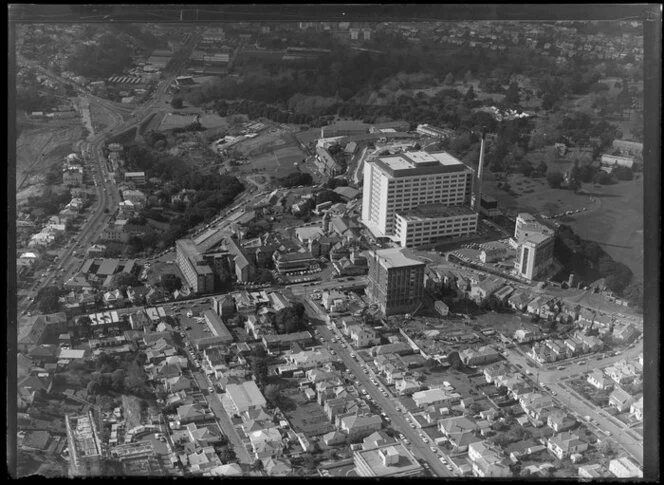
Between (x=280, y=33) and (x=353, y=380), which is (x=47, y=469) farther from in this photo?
(x=280, y=33)

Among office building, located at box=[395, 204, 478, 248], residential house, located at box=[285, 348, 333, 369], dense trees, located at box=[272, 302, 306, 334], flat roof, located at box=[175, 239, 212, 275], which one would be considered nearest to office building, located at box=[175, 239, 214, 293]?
flat roof, located at box=[175, 239, 212, 275]

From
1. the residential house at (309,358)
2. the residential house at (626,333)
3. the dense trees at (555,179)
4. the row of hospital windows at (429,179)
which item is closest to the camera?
the residential house at (309,358)

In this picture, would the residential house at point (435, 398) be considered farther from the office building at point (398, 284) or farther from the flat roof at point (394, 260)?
the flat roof at point (394, 260)

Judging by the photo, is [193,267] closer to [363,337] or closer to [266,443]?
[363,337]

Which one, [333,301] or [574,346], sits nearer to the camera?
[574,346]

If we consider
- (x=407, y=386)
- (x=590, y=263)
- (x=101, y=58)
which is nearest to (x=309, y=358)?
(x=407, y=386)

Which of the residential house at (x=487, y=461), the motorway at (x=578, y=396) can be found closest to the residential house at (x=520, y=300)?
the motorway at (x=578, y=396)

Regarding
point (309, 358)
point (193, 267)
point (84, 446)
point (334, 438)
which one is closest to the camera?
point (84, 446)
